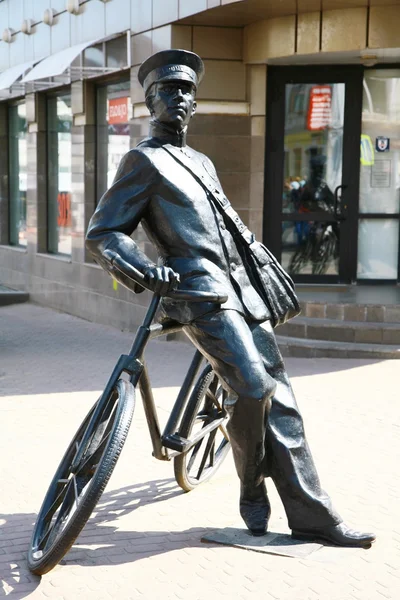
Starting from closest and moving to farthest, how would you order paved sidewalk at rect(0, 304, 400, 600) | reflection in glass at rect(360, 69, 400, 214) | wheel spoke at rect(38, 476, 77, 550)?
1. paved sidewalk at rect(0, 304, 400, 600)
2. wheel spoke at rect(38, 476, 77, 550)
3. reflection in glass at rect(360, 69, 400, 214)

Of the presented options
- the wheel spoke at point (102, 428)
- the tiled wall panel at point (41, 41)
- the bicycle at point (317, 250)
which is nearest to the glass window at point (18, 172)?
the tiled wall panel at point (41, 41)

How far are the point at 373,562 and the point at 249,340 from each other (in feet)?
3.65

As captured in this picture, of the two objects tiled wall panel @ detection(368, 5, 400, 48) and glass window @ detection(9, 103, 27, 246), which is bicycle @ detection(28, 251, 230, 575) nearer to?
tiled wall panel @ detection(368, 5, 400, 48)

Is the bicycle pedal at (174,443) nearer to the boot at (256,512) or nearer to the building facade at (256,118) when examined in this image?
the boot at (256,512)

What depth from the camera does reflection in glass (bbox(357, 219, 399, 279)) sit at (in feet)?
43.4

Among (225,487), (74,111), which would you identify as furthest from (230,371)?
(74,111)

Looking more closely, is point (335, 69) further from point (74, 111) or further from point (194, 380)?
point (194, 380)

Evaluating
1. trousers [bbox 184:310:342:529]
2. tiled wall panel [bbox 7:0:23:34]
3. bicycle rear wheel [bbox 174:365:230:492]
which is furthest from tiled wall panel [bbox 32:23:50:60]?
trousers [bbox 184:310:342:529]

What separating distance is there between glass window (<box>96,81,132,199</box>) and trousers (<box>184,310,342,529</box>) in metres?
8.11

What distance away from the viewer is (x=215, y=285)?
4629 mm

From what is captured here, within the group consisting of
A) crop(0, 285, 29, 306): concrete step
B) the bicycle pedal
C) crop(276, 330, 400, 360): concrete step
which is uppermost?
the bicycle pedal

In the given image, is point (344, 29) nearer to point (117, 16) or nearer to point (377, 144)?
point (377, 144)

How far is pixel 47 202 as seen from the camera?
16312mm

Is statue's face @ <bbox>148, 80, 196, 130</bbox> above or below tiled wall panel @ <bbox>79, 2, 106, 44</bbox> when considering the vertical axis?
below
